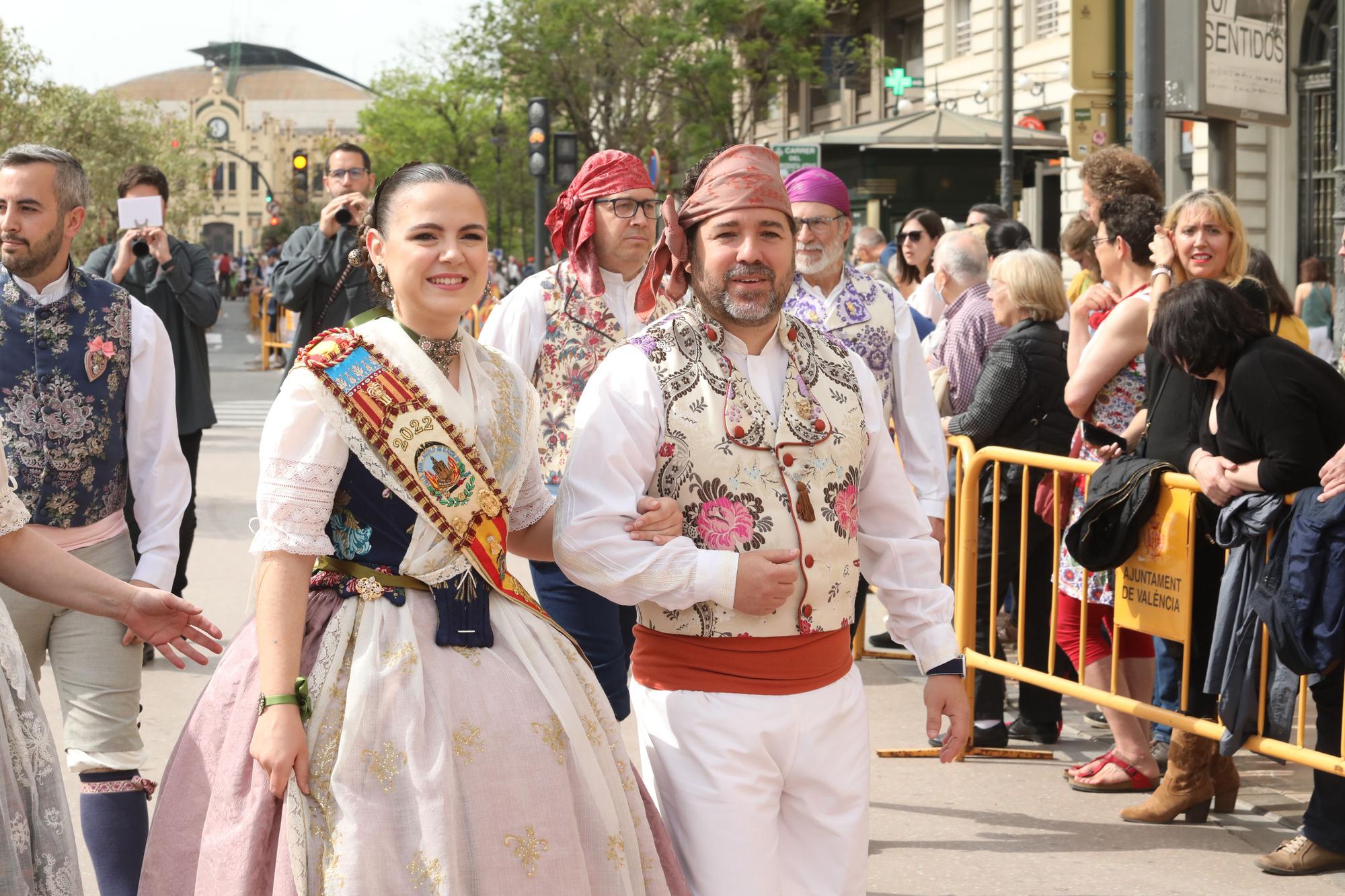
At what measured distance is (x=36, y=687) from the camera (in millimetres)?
2885

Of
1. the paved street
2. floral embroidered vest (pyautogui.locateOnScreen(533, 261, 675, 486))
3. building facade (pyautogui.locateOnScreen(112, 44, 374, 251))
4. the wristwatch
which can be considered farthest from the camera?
building facade (pyautogui.locateOnScreen(112, 44, 374, 251))

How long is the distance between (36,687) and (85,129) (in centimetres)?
3576

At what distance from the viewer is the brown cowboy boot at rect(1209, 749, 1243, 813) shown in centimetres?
527

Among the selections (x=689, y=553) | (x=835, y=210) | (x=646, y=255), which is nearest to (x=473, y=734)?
(x=689, y=553)

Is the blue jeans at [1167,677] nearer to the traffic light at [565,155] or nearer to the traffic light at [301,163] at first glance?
the traffic light at [565,155]

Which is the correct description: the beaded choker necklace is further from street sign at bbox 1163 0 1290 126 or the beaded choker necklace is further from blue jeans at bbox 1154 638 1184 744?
street sign at bbox 1163 0 1290 126

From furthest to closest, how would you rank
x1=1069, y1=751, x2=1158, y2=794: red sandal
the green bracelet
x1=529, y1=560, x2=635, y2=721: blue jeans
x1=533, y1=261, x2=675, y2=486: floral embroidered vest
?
x1=1069, y1=751, x2=1158, y2=794: red sandal, x1=533, y1=261, x2=675, y2=486: floral embroidered vest, x1=529, y1=560, x2=635, y2=721: blue jeans, the green bracelet

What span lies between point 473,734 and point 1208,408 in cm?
297

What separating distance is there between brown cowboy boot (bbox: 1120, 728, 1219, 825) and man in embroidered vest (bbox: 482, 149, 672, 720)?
69.4 inches

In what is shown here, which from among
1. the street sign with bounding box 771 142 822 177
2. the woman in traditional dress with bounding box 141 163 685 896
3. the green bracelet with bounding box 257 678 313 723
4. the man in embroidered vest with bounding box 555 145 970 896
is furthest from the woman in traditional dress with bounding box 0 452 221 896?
the street sign with bounding box 771 142 822 177

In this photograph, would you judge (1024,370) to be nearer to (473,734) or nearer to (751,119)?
(473,734)

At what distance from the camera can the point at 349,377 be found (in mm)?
2951

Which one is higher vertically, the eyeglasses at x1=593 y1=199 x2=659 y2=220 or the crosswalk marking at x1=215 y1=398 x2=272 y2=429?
the eyeglasses at x1=593 y1=199 x2=659 y2=220

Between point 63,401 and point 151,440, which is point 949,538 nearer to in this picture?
point 151,440
